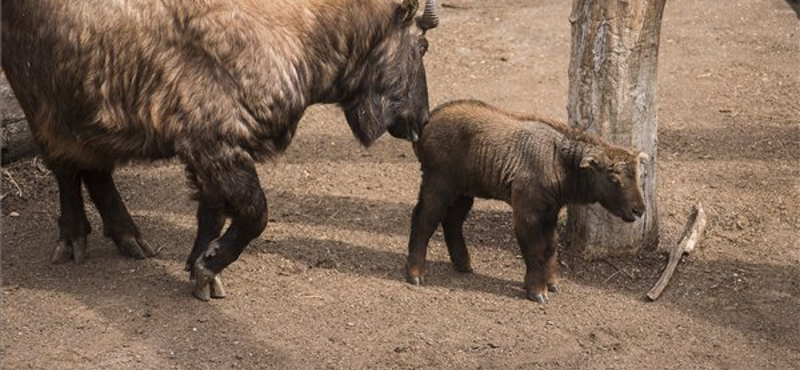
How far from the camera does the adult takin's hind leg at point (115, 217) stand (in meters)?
7.35

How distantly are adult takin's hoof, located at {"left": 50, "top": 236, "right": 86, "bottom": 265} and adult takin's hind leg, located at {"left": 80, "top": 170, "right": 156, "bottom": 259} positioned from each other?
0.61ft

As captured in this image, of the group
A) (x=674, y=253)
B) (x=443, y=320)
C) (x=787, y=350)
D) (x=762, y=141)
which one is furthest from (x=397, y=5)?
(x=762, y=141)

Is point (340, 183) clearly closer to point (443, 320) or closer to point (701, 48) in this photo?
point (443, 320)

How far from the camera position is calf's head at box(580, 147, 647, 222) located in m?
6.98

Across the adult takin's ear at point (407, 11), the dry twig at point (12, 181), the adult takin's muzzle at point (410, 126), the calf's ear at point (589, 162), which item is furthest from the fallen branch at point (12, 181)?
the calf's ear at point (589, 162)

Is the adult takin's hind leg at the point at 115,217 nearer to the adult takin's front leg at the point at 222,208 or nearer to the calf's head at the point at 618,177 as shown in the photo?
the adult takin's front leg at the point at 222,208

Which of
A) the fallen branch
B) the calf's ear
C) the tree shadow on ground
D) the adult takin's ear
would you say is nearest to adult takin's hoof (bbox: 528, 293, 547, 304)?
the tree shadow on ground

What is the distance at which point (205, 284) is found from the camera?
6797mm

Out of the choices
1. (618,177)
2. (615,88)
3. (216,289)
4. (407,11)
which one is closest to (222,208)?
(216,289)

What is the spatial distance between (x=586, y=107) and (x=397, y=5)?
1.27 meters

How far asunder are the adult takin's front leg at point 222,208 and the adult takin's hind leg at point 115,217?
61cm

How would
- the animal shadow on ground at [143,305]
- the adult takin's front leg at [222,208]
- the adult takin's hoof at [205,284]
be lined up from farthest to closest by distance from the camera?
the adult takin's hoof at [205,284]
the adult takin's front leg at [222,208]
the animal shadow on ground at [143,305]

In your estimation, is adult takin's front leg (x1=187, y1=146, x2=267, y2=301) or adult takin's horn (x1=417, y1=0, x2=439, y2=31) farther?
adult takin's horn (x1=417, y1=0, x2=439, y2=31)

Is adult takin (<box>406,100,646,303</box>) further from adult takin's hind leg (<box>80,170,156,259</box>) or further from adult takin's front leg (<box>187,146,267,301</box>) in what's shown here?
adult takin's hind leg (<box>80,170,156,259</box>)
